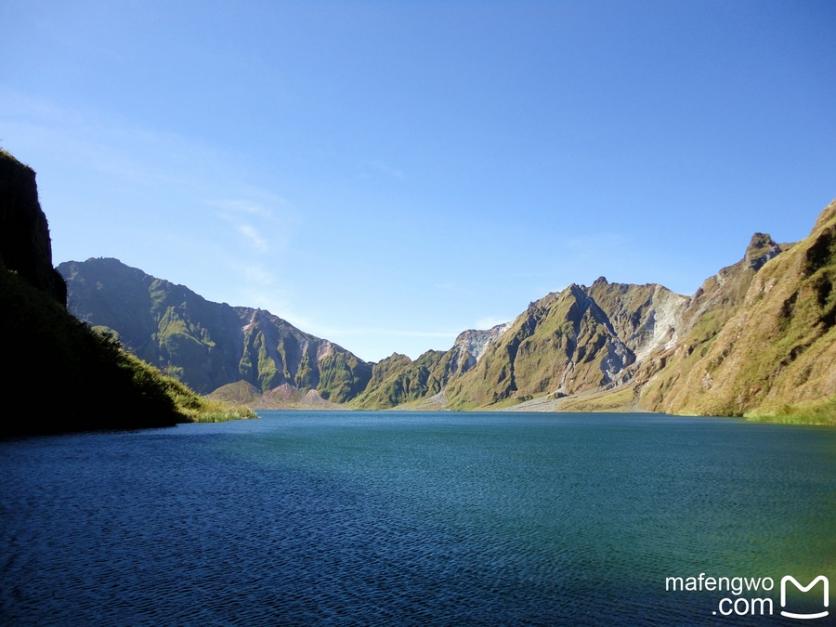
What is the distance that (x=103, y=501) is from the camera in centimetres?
3519

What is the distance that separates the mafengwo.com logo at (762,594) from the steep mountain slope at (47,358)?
253 feet

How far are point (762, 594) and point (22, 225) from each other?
123 metres

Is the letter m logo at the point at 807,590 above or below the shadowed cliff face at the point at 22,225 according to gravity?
below

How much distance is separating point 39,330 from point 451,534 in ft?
239

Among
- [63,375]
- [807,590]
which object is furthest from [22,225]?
[807,590]

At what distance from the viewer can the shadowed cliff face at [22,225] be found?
98688mm

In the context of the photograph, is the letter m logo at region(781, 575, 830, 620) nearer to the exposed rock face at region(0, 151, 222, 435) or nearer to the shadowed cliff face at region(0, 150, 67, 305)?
the exposed rock face at region(0, 151, 222, 435)

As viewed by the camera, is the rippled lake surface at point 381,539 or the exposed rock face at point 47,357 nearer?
the rippled lake surface at point 381,539

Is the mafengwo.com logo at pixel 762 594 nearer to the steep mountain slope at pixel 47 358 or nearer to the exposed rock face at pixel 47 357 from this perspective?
the steep mountain slope at pixel 47 358

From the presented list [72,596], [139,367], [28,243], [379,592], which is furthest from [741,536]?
[28,243]

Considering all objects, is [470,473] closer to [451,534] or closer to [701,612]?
[451,534]

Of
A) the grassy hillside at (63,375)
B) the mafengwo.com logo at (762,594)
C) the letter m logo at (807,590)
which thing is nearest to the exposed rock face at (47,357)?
the grassy hillside at (63,375)

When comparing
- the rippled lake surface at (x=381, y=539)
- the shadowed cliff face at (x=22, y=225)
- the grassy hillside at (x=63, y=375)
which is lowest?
the rippled lake surface at (x=381, y=539)

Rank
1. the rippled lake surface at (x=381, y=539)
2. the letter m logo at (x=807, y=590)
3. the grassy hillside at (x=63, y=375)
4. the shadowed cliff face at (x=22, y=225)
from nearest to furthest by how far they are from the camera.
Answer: the letter m logo at (x=807, y=590)
the rippled lake surface at (x=381, y=539)
the grassy hillside at (x=63, y=375)
the shadowed cliff face at (x=22, y=225)
